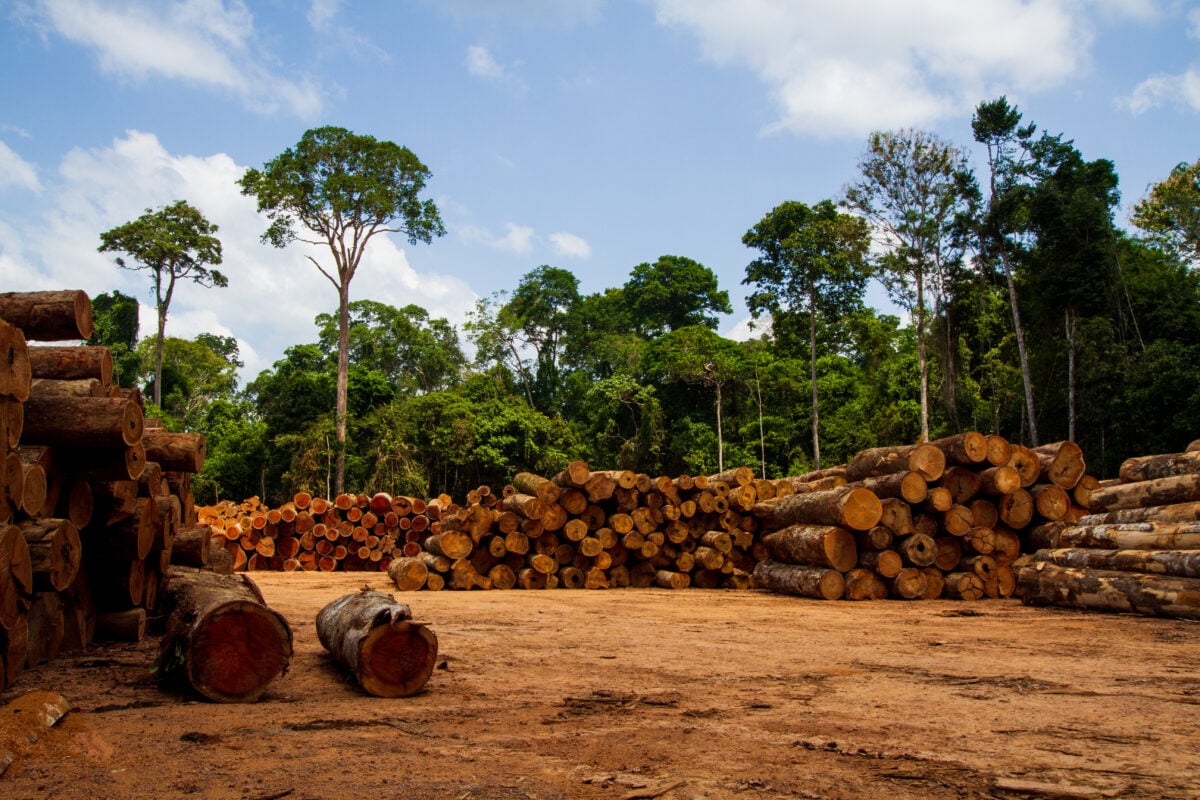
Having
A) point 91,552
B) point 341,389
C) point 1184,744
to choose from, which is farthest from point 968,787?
point 341,389

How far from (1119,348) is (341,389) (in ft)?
81.0

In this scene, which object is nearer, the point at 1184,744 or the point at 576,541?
the point at 1184,744

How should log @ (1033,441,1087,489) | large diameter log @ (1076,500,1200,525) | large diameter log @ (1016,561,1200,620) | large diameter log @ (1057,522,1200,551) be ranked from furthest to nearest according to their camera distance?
log @ (1033,441,1087,489), large diameter log @ (1076,500,1200,525), large diameter log @ (1057,522,1200,551), large diameter log @ (1016,561,1200,620)

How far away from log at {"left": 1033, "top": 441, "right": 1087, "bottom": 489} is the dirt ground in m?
4.43

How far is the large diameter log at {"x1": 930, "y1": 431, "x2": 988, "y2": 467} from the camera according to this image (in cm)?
1052

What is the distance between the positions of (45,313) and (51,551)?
6.27 feet

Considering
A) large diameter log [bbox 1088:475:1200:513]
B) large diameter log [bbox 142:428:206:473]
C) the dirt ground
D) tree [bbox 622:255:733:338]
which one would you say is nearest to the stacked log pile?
large diameter log [bbox 1088:475:1200:513]

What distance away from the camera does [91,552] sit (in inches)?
220

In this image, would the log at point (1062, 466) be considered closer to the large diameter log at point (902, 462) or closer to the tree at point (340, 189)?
the large diameter log at point (902, 462)

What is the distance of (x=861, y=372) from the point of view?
41.0m

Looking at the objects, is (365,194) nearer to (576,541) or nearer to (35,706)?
(576,541)

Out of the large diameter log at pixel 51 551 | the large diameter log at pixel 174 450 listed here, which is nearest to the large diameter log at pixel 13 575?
the large diameter log at pixel 51 551

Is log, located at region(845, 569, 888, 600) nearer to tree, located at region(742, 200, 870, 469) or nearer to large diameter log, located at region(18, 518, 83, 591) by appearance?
large diameter log, located at region(18, 518, 83, 591)

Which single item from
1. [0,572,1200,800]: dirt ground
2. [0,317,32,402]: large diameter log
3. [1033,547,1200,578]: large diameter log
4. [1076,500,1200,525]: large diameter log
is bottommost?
[0,572,1200,800]: dirt ground
